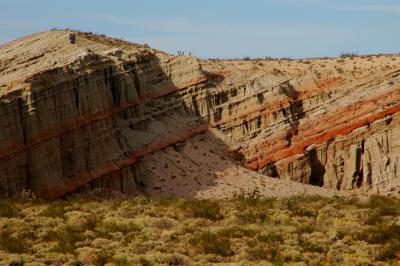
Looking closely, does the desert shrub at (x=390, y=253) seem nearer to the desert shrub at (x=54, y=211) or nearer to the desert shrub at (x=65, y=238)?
the desert shrub at (x=65, y=238)

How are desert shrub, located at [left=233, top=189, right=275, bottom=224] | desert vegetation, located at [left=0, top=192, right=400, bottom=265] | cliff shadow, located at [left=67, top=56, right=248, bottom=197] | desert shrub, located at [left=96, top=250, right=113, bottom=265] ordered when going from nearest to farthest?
desert shrub, located at [left=96, top=250, right=113, bottom=265] → desert vegetation, located at [left=0, top=192, right=400, bottom=265] → desert shrub, located at [left=233, top=189, right=275, bottom=224] → cliff shadow, located at [left=67, top=56, right=248, bottom=197]

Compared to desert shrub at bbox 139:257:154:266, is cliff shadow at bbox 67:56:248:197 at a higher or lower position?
higher

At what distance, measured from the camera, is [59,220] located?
30.1 m

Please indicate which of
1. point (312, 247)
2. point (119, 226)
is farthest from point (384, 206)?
point (119, 226)

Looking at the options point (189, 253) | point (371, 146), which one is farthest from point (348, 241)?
point (371, 146)

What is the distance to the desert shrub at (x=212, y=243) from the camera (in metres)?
25.8

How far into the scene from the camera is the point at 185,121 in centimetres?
5197

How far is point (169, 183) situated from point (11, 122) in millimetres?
11637

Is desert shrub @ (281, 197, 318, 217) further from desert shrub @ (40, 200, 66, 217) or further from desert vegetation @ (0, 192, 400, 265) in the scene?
desert shrub @ (40, 200, 66, 217)

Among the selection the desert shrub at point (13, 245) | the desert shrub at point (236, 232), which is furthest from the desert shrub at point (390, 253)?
the desert shrub at point (13, 245)

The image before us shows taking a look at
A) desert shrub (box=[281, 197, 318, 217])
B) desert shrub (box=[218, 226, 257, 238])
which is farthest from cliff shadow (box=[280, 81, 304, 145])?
desert shrub (box=[218, 226, 257, 238])

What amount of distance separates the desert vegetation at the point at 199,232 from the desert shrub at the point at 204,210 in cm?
4

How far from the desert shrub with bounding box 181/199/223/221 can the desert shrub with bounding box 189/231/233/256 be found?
12.3 feet

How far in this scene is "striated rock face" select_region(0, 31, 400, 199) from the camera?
40.5m
